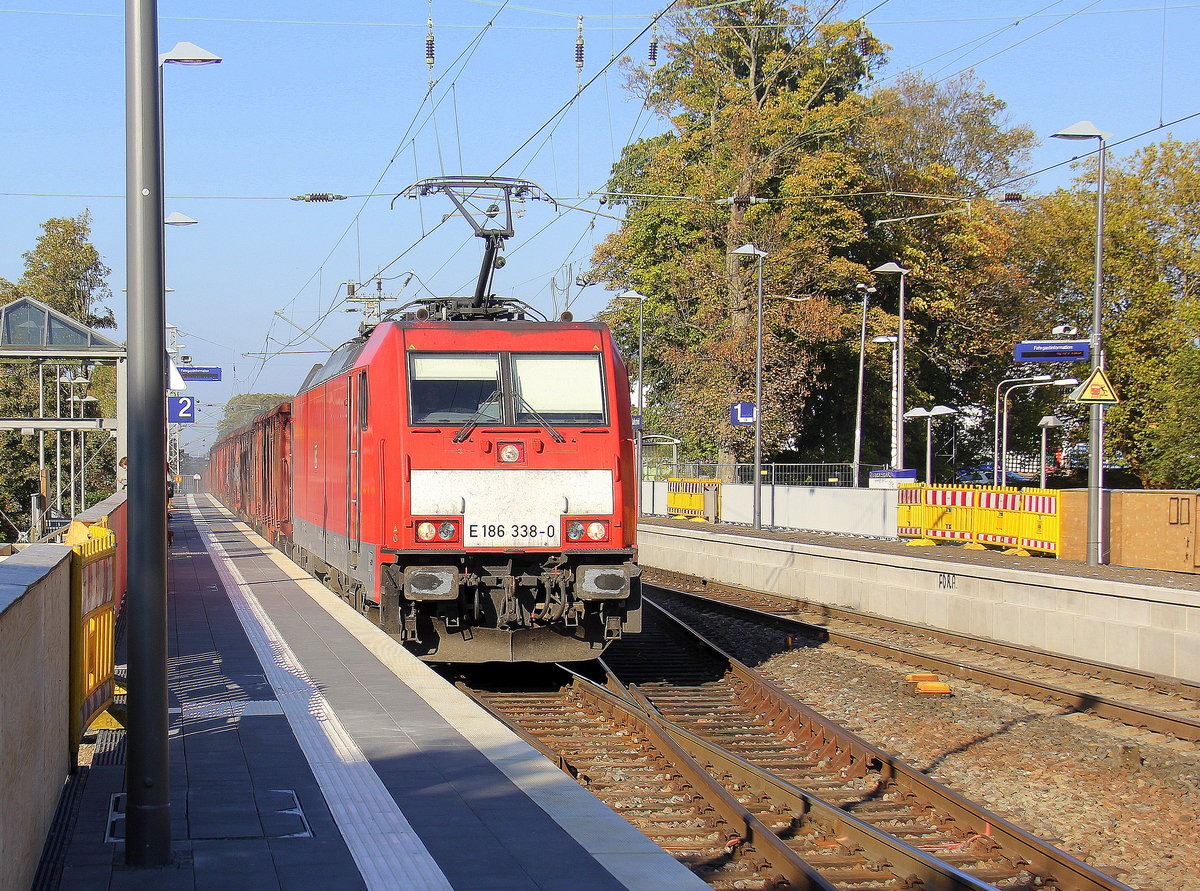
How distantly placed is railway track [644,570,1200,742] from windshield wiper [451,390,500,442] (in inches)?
230

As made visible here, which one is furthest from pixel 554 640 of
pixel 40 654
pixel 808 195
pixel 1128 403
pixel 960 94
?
pixel 960 94

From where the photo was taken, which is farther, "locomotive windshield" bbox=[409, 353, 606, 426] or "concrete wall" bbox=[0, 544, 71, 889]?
"locomotive windshield" bbox=[409, 353, 606, 426]

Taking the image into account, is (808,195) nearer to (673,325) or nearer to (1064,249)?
(673,325)

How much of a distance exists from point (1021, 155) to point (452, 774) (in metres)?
48.7

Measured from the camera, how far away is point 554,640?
471 inches

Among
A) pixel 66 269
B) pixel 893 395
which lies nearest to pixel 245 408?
pixel 66 269

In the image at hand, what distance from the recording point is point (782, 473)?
35.0 metres

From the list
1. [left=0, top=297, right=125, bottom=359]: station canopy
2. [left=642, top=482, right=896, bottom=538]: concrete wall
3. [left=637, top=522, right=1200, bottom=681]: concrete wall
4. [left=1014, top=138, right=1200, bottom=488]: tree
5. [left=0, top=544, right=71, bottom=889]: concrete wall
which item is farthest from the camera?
[left=1014, top=138, right=1200, bottom=488]: tree

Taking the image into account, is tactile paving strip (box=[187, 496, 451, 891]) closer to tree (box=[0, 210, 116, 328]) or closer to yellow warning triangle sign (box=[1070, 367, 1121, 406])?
yellow warning triangle sign (box=[1070, 367, 1121, 406])

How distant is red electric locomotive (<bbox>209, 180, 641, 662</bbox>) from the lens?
1134 centimetres

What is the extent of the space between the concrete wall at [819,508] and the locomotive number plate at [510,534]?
1890 cm

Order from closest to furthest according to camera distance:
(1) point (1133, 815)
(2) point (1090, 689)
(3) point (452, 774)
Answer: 1. (3) point (452, 774)
2. (1) point (1133, 815)
3. (2) point (1090, 689)

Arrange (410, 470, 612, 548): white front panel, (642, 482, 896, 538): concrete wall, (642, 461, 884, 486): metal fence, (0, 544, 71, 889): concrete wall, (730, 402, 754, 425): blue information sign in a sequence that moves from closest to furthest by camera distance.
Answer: (0, 544, 71, 889): concrete wall
(410, 470, 612, 548): white front panel
(642, 482, 896, 538): concrete wall
(730, 402, 754, 425): blue information sign
(642, 461, 884, 486): metal fence

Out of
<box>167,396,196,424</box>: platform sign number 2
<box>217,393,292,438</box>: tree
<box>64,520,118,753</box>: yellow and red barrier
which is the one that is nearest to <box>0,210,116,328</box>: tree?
<box>217,393,292,438</box>: tree
